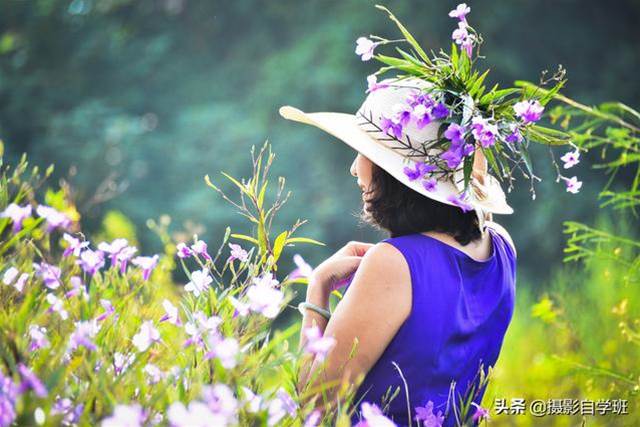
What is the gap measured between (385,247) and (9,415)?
815 mm

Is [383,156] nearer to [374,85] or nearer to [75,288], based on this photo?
[374,85]

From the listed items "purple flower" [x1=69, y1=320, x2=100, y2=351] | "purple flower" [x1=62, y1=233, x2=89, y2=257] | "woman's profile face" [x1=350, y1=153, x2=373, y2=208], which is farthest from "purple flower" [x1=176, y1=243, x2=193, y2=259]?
"woman's profile face" [x1=350, y1=153, x2=373, y2=208]

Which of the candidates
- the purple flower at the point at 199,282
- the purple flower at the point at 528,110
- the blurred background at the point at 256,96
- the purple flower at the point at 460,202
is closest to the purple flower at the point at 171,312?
the purple flower at the point at 199,282

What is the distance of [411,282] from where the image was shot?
5.04 feet

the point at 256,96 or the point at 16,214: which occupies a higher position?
the point at 16,214

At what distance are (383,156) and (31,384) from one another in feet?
3.11

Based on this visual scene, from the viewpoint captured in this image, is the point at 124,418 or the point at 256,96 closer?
the point at 124,418

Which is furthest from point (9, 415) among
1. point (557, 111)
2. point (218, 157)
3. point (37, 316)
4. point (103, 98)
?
point (103, 98)

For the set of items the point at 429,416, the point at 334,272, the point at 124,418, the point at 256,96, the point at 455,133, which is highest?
the point at 455,133

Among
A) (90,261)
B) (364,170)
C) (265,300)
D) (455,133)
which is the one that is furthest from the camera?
(364,170)

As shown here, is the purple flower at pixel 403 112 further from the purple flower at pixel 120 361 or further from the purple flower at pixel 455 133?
the purple flower at pixel 120 361

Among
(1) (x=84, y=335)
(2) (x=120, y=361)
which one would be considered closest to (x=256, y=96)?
(2) (x=120, y=361)

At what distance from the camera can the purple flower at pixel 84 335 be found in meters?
1.05

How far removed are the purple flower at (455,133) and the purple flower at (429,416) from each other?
53cm
